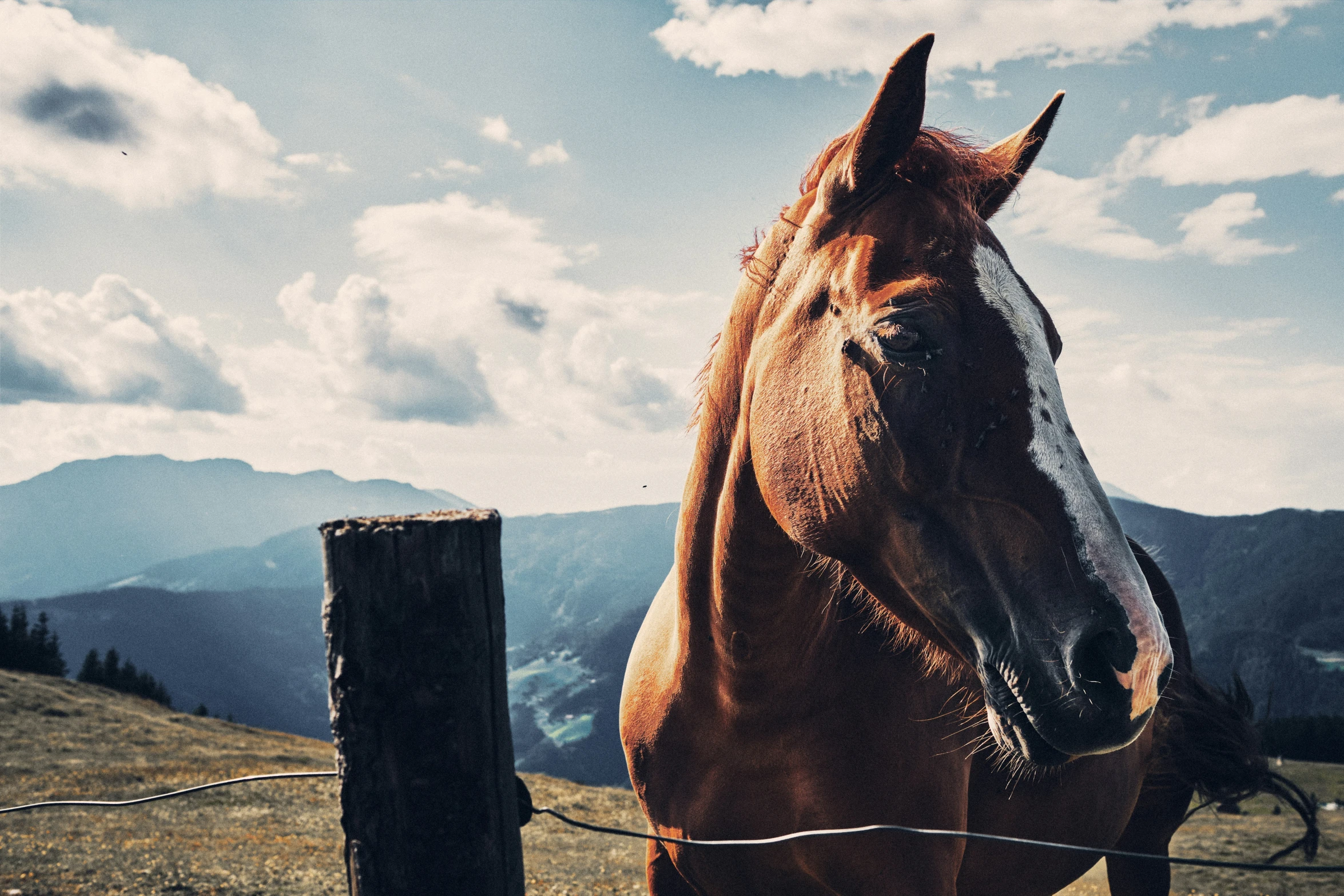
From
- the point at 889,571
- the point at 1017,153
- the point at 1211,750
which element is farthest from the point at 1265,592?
the point at 889,571

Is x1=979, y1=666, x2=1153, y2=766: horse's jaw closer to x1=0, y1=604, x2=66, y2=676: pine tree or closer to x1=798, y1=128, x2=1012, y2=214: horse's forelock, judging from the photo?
x1=798, y1=128, x2=1012, y2=214: horse's forelock

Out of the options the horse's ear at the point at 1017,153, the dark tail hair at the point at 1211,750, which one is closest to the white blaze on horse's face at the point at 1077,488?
the horse's ear at the point at 1017,153

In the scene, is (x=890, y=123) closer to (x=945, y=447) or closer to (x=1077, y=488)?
(x=945, y=447)

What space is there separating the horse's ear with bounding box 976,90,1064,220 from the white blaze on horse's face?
1.80 feet

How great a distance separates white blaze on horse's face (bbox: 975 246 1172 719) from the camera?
1.46 m

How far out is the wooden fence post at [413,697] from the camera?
1.57 metres

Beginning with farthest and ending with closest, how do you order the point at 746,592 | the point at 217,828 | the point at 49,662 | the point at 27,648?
the point at 49,662 < the point at 27,648 < the point at 217,828 < the point at 746,592

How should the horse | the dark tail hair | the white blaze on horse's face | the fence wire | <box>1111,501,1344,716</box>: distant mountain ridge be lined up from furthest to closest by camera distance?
<box>1111,501,1344,716</box>: distant mountain ridge < the dark tail hair < the fence wire < the horse < the white blaze on horse's face

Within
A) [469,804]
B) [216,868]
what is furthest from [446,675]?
[216,868]

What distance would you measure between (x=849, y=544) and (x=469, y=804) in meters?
1.04

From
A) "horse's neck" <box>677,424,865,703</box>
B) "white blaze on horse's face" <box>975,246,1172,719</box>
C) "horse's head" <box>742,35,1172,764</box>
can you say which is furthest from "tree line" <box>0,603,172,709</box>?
"white blaze on horse's face" <box>975,246,1172,719</box>

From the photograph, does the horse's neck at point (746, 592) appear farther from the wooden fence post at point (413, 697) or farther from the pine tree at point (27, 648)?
the pine tree at point (27, 648)

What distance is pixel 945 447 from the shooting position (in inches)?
66.0

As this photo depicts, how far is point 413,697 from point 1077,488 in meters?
1.45
